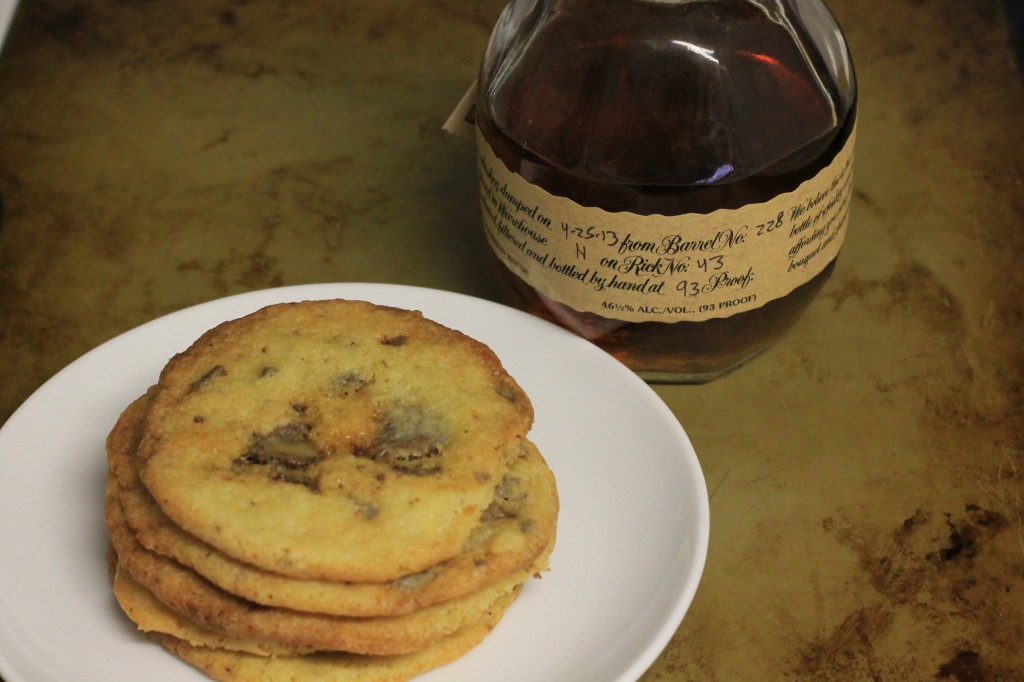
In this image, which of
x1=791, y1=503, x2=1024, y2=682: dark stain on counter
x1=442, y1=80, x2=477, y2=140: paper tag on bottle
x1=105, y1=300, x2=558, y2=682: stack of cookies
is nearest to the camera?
x1=105, y1=300, x2=558, y2=682: stack of cookies

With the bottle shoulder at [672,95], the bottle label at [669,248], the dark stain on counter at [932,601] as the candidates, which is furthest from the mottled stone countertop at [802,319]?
the bottle shoulder at [672,95]

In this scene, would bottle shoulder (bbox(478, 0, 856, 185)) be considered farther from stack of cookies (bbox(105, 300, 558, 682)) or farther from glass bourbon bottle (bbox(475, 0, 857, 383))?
stack of cookies (bbox(105, 300, 558, 682))

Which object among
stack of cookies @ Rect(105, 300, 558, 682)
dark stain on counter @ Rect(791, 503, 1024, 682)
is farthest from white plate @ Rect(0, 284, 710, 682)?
dark stain on counter @ Rect(791, 503, 1024, 682)

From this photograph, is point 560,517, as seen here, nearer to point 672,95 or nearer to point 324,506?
point 324,506

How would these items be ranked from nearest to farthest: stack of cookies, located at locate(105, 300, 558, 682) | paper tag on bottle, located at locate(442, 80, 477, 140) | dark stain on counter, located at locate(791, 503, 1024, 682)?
stack of cookies, located at locate(105, 300, 558, 682) < dark stain on counter, located at locate(791, 503, 1024, 682) < paper tag on bottle, located at locate(442, 80, 477, 140)

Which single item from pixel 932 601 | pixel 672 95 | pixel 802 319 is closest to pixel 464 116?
pixel 672 95

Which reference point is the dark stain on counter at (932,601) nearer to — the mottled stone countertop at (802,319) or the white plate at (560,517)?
the mottled stone countertop at (802,319)
